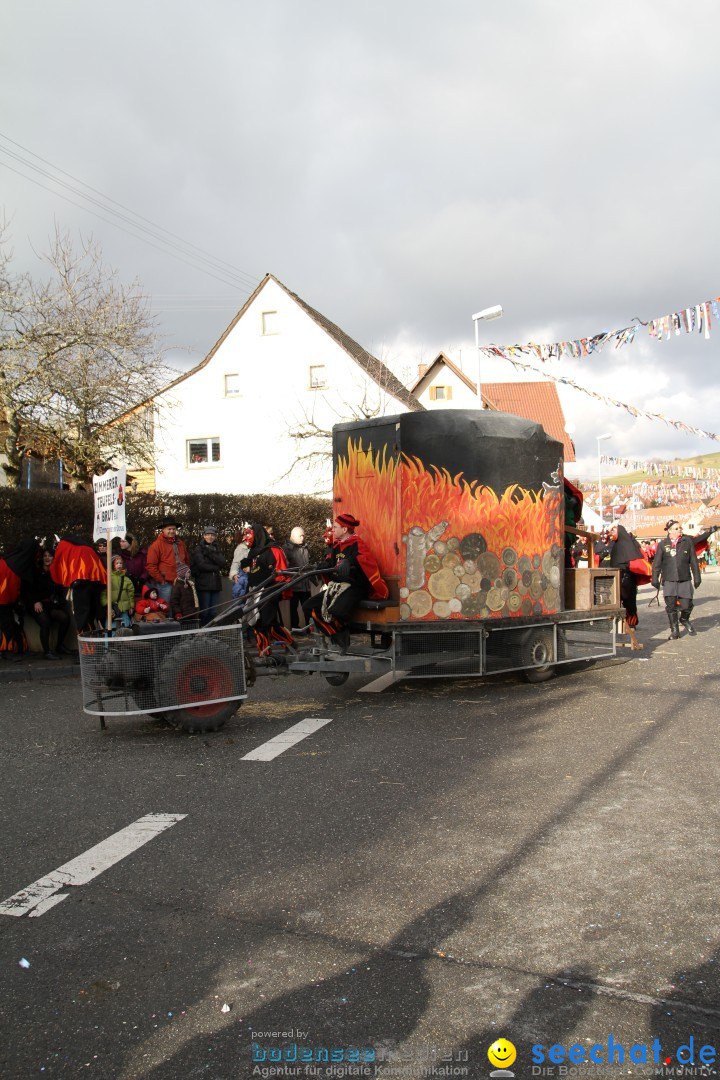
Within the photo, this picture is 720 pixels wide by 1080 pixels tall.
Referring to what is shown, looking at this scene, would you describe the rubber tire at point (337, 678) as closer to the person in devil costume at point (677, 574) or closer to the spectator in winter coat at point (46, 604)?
the spectator in winter coat at point (46, 604)

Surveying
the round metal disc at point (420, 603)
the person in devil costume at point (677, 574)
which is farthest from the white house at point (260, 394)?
the round metal disc at point (420, 603)

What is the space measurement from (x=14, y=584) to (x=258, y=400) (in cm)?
2575

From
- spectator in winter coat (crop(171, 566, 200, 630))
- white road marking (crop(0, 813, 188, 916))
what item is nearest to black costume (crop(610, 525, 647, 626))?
spectator in winter coat (crop(171, 566, 200, 630))

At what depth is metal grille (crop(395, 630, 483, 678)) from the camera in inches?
338

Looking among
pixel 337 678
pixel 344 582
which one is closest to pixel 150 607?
pixel 337 678

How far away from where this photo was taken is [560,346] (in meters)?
20.0

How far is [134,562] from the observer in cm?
1258

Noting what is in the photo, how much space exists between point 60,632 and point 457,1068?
10.4 metres

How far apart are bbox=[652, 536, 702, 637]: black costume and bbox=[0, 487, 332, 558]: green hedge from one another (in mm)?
7340

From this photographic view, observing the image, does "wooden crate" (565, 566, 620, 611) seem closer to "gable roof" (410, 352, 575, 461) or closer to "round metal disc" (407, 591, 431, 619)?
"round metal disc" (407, 591, 431, 619)

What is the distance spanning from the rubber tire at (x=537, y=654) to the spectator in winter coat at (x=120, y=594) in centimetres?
525

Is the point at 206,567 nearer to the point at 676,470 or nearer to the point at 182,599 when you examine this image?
the point at 182,599

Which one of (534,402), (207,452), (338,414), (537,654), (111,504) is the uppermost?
(534,402)

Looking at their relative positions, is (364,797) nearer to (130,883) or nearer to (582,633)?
(130,883)
